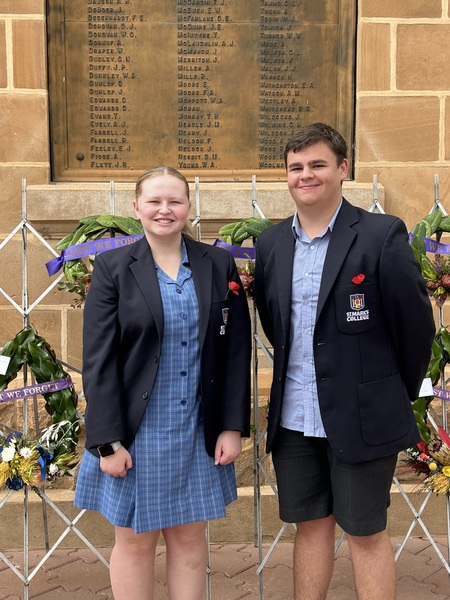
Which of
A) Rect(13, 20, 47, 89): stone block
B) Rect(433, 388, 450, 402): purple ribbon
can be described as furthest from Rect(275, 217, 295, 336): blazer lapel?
Rect(13, 20, 47, 89): stone block

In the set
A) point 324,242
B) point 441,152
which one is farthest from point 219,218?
point 324,242

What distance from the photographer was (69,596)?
3723mm

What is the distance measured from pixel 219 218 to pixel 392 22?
1.56 metres

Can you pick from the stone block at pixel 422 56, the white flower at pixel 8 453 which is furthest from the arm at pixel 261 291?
the stone block at pixel 422 56

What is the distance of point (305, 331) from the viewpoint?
284cm

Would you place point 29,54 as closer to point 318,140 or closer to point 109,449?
point 318,140

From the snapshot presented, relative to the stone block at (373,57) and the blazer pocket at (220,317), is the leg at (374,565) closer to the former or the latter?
the blazer pocket at (220,317)

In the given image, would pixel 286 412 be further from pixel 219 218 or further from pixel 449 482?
pixel 219 218

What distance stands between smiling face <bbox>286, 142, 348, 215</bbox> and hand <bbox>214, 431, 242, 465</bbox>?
0.91m

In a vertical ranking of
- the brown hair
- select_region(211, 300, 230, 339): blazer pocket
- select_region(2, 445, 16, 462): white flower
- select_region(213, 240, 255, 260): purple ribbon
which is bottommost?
select_region(2, 445, 16, 462): white flower

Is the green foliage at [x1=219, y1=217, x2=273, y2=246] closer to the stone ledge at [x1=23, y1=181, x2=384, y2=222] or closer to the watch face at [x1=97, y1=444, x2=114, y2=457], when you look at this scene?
the stone ledge at [x1=23, y1=181, x2=384, y2=222]

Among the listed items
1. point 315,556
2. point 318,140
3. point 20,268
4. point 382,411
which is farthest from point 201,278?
point 20,268

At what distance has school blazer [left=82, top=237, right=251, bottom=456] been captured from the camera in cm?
272

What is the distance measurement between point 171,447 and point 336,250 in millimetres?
941
